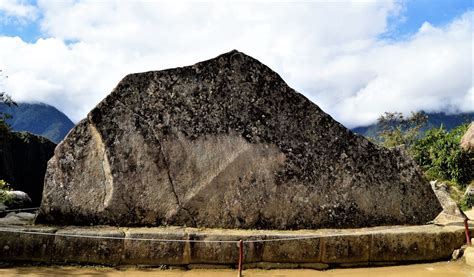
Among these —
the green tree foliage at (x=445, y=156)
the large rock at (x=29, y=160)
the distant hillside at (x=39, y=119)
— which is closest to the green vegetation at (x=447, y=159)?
the green tree foliage at (x=445, y=156)

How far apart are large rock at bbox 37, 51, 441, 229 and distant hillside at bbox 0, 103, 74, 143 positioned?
15042cm

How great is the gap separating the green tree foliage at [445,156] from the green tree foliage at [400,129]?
7126mm

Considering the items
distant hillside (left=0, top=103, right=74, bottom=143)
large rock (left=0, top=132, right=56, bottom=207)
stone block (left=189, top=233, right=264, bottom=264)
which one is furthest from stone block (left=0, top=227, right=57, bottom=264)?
distant hillside (left=0, top=103, right=74, bottom=143)

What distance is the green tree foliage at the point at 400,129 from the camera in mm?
38875

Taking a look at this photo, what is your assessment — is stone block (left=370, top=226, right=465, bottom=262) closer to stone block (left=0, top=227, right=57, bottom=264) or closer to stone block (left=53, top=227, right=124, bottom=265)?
stone block (left=53, top=227, right=124, bottom=265)

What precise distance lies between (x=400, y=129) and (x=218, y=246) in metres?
38.1

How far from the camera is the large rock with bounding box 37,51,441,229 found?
7.08 meters

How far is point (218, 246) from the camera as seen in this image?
258 inches

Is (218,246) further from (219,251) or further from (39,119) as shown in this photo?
(39,119)

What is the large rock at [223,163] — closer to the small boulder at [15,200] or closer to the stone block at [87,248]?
the stone block at [87,248]

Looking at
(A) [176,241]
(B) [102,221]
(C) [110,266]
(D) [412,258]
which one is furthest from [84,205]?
(D) [412,258]

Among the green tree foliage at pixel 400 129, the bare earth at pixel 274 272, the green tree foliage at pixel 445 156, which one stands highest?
the green tree foliage at pixel 400 129

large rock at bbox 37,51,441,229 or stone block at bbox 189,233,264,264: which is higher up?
large rock at bbox 37,51,441,229

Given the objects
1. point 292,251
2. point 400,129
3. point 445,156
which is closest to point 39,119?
point 400,129
